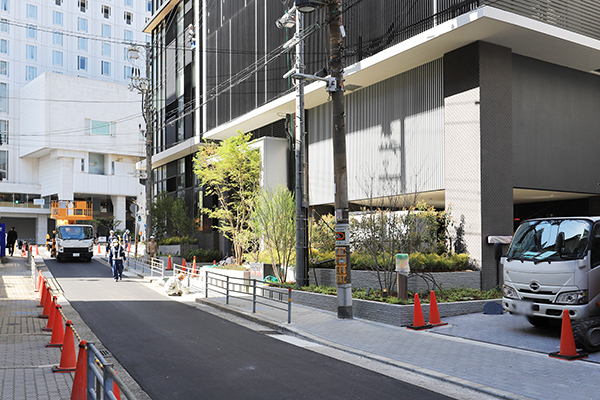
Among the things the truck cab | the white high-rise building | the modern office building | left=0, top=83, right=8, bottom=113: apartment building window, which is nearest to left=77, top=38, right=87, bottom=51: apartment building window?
the white high-rise building

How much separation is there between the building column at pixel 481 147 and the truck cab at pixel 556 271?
16.0 ft

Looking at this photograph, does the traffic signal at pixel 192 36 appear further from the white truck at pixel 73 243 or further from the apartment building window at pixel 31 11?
the apartment building window at pixel 31 11

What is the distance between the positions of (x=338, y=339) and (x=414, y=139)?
9.70m

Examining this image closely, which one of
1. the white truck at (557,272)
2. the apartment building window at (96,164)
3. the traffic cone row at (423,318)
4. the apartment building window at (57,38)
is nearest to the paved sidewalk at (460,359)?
the traffic cone row at (423,318)

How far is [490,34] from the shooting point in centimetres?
1555

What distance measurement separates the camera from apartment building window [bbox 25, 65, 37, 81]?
75000 mm

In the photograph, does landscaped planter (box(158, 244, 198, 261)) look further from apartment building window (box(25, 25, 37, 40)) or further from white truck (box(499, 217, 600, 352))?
apartment building window (box(25, 25, 37, 40))

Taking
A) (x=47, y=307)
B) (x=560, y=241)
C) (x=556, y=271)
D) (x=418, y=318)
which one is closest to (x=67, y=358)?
(x=47, y=307)

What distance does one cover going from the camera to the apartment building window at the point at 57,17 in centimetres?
7650

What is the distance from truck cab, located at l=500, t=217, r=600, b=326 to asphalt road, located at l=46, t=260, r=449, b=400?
4080 mm

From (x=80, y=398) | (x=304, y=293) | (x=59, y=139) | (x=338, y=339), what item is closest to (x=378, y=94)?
(x=304, y=293)

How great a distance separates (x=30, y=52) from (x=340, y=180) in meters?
76.7

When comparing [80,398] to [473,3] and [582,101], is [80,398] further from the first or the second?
[582,101]

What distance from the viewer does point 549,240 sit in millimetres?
10547
